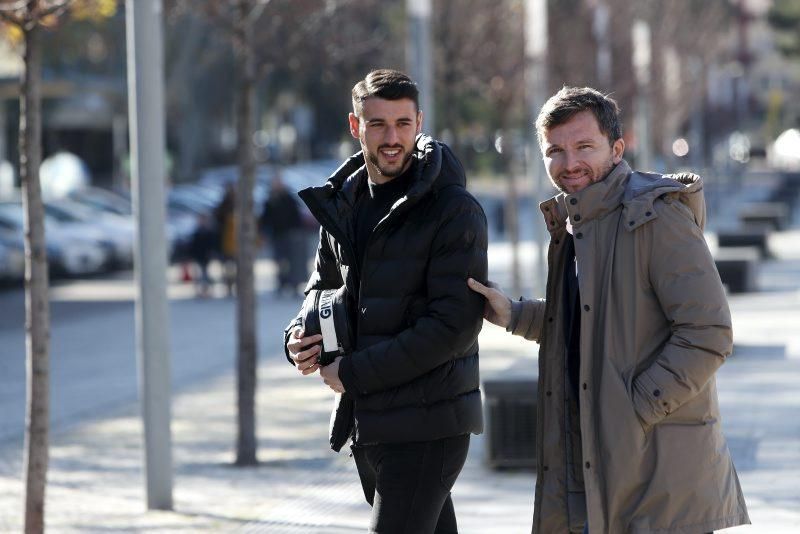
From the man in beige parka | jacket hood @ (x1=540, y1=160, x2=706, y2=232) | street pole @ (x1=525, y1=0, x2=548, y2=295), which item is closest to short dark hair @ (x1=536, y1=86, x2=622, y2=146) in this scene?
the man in beige parka

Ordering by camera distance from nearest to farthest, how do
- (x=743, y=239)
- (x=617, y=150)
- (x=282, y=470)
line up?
1. (x=617, y=150)
2. (x=282, y=470)
3. (x=743, y=239)

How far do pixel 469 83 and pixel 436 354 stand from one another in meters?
17.9

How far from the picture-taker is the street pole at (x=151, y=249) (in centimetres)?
810

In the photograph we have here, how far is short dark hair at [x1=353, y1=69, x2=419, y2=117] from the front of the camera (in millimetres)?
4453

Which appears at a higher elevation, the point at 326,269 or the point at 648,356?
the point at 326,269

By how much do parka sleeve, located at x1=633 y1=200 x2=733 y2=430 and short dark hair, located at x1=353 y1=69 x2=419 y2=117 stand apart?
82cm

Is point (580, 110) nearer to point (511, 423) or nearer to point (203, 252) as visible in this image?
point (511, 423)

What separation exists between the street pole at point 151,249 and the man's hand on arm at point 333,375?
12.3 ft

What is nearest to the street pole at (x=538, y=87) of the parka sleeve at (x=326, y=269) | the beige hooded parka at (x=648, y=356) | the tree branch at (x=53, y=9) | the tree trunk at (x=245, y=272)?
the tree trunk at (x=245, y=272)

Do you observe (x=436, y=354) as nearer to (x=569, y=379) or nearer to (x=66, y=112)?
(x=569, y=379)

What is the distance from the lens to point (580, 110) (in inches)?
163

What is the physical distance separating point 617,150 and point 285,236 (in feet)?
64.8

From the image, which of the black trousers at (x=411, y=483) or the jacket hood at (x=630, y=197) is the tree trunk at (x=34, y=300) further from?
the jacket hood at (x=630, y=197)

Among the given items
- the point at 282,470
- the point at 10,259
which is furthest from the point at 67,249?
the point at 282,470
